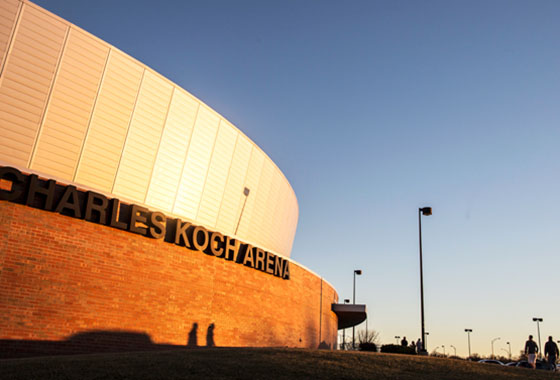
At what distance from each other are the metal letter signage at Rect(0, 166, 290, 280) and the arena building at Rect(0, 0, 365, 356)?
0.16 feet

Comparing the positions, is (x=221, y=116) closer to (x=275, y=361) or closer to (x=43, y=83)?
(x=43, y=83)

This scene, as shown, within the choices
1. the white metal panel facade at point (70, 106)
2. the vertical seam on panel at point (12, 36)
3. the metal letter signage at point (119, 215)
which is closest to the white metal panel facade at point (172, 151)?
the metal letter signage at point (119, 215)

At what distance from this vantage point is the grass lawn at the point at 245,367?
11047 millimetres

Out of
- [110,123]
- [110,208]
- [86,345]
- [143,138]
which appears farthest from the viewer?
[143,138]

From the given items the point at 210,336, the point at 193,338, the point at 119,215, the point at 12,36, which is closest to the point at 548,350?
the point at 210,336

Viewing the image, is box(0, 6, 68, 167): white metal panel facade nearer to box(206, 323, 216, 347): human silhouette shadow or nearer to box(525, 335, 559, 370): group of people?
box(206, 323, 216, 347): human silhouette shadow

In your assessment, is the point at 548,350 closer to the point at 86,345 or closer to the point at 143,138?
the point at 86,345

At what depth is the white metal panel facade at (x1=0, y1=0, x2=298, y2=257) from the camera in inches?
734

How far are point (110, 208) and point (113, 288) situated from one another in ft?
10.4

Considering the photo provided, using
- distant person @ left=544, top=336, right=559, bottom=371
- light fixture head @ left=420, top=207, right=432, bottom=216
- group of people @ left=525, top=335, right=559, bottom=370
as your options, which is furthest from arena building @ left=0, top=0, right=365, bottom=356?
distant person @ left=544, top=336, right=559, bottom=371

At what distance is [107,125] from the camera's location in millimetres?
21188

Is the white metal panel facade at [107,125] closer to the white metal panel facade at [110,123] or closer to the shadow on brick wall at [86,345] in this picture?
the white metal panel facade at [110,123]

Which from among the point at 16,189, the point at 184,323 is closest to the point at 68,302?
the point at 16,189

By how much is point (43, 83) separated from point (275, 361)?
47.3ft
